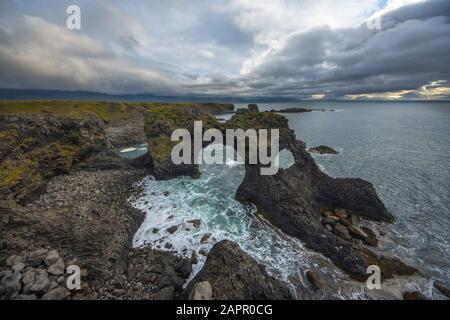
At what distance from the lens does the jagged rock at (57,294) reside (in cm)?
1102

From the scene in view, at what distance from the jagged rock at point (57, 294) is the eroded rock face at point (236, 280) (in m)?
7.18

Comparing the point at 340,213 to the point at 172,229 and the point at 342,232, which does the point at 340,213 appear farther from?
the point at 172,229

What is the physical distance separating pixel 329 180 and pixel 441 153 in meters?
44.5

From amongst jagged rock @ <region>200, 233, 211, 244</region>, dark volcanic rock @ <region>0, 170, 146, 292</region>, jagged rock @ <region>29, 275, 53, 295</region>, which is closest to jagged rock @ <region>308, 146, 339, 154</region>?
jagged rock @ <region>200, 233, 211, 244</region>

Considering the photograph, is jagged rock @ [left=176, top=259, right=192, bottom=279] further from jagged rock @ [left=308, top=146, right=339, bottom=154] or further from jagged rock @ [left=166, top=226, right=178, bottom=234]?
jagged rock @ [left=308, top=146, right=339, bottom=154]

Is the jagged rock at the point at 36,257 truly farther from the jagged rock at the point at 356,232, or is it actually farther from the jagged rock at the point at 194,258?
the jagged rock at the point at 356,232

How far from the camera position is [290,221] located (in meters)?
19.0

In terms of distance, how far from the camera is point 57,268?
12.8 m

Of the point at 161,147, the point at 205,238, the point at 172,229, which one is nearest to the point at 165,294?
the point at 205,238

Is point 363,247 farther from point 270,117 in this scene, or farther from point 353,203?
point 270,117

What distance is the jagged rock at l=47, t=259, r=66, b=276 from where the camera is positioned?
1254 cm

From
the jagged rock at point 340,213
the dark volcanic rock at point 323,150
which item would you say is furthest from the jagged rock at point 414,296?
the dark volcanic rock at point 323,150

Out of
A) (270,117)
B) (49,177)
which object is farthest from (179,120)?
(49,177)

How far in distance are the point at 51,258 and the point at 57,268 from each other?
3.69 feet
